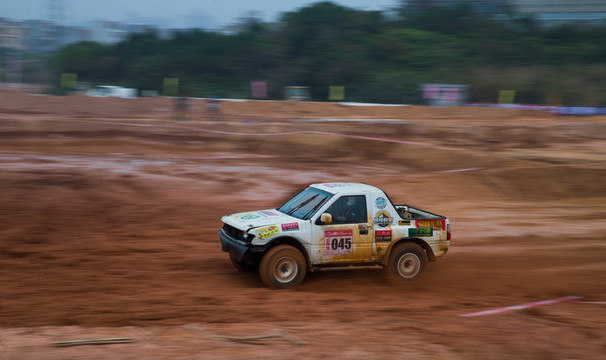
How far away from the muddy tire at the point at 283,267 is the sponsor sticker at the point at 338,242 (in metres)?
0.44

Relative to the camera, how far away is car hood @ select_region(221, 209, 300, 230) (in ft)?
29.1

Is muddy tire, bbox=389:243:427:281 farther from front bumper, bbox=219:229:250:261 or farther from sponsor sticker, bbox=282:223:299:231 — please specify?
front bumper, bbox=219:229:250:261

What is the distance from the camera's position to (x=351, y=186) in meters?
9.70

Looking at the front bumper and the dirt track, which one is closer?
the dirt track

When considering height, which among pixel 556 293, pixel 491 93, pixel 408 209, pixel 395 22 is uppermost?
pixel 395 22

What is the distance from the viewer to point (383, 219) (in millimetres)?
9445

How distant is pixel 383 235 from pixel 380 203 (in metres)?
0.49

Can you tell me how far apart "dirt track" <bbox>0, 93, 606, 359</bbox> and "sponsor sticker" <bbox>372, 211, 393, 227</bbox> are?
1.00 metres

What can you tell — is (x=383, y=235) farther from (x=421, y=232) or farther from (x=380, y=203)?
(x=421, y=232)

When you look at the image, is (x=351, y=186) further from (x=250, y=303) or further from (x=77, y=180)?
(x=77, y=180)

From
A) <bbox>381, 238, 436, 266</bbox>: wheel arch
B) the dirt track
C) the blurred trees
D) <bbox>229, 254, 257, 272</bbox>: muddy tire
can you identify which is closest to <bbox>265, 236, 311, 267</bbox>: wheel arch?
the dirt track

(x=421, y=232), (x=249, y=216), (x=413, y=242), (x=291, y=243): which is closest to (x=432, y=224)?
(x=421, y=232)

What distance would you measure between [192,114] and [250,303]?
31822 millimetres

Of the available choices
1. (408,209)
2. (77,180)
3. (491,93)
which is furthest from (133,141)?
(491,93)
